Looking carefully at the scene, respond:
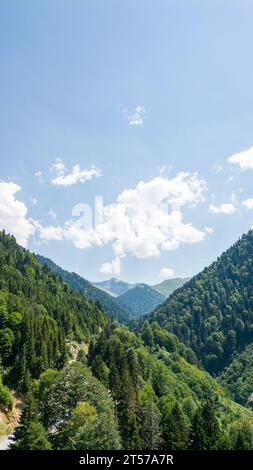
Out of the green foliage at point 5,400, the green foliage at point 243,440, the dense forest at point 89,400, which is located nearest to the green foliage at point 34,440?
the dense forest at point 89,400

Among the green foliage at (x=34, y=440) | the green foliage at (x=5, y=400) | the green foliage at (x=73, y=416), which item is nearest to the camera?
the green foliage at (x=34, y=440)

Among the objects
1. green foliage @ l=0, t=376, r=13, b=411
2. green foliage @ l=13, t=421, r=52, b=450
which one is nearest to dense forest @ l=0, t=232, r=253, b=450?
green foliage @ l=0, t=376, r=13, b=411

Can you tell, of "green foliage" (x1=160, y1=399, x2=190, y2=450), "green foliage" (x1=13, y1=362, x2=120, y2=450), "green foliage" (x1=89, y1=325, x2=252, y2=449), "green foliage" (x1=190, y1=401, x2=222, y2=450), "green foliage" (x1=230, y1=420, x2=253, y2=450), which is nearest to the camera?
"green foliage" (x1=13, y1=362, x2=120, y2=450)

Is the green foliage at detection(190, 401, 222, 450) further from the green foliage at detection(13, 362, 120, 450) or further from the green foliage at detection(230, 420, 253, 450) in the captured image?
the green foliage at detection(13, 362, 120, 450)

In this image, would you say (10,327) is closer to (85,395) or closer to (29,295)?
(85,395)

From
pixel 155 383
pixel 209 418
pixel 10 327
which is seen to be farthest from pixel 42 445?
pixel 155 383

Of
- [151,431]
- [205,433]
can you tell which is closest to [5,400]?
[151,431]

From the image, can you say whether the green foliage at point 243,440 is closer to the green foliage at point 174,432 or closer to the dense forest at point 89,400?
the dense forest at point 89,400

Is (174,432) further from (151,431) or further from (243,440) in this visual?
(243,440)

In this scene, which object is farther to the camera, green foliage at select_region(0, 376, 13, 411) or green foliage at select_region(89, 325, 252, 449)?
green foliage at select_region(0, 376, 13, 411)

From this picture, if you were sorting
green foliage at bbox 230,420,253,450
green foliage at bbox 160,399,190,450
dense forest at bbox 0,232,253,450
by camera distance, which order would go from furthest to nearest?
green foliage at bbox 230,420,253,450 < green foliage at bbox 160,399,190,450 < dense forest at bbox 0,232,253,450

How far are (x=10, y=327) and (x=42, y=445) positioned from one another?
56.4 meters

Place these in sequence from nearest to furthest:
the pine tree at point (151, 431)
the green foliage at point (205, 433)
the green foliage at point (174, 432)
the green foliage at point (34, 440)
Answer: the green foliage at point (34, 440) < the pine tree at point (151, 431) < the green foliage at point (174, 432) < the green foliage at point (205, 433)

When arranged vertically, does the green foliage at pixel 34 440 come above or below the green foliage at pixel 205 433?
above
